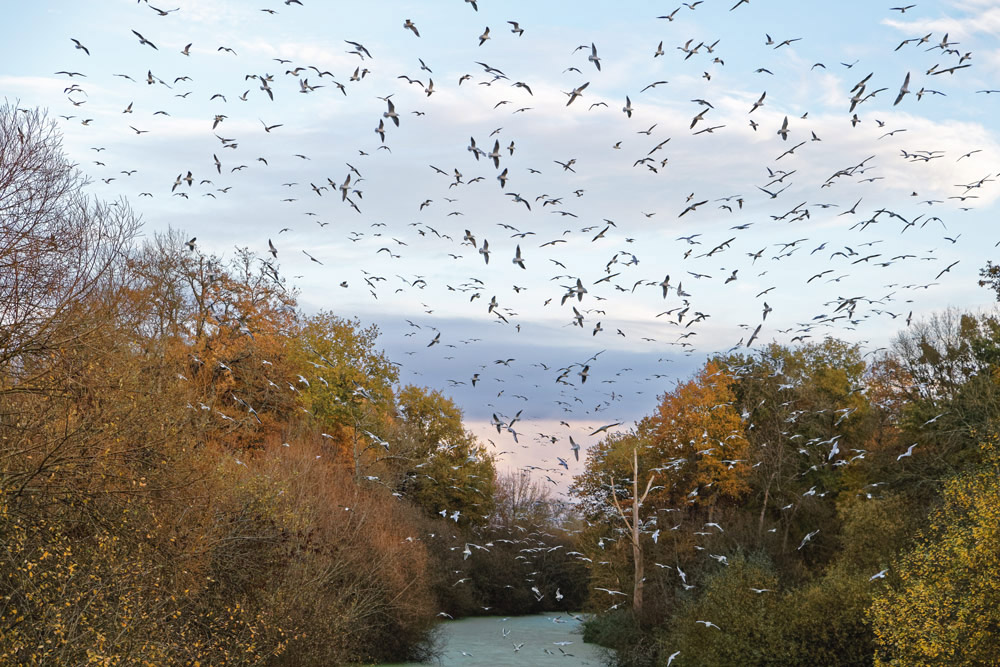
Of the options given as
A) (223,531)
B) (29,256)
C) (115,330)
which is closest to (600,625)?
(223,531)

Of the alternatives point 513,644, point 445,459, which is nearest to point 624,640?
point 513,644

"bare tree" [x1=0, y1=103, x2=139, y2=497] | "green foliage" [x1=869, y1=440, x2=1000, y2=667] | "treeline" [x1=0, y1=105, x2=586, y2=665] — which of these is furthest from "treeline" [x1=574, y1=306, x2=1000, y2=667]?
"bare tree" [x1=0, y1=103, x2=139, y2=497]

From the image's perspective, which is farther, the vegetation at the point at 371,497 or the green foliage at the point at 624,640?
the green foliage at the point at 624,640

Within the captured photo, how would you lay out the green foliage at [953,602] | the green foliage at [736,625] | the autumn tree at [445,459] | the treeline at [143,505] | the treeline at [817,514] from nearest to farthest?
the treeline at [143,505] → the green foliage at [953,602] → the treeline at [817,514] → the green foliage at [736,625] → the autumn tree at [445,459]

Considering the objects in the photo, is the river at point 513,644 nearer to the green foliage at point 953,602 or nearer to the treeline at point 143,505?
the treeline at point 143,505

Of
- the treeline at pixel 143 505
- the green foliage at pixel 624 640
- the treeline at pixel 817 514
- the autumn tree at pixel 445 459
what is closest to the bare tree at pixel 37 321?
the treeline at pixel 143 505

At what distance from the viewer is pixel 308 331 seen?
5366cm

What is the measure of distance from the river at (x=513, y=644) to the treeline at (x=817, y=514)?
214 centimetres

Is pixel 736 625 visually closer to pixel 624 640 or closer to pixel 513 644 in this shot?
pixel 624 640

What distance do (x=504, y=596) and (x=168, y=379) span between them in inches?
1764

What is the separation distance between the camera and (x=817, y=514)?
4581 cm

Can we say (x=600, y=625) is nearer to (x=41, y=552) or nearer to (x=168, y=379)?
(x=168, y=379)

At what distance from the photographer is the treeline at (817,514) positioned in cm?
2312

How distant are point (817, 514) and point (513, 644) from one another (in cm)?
1685
